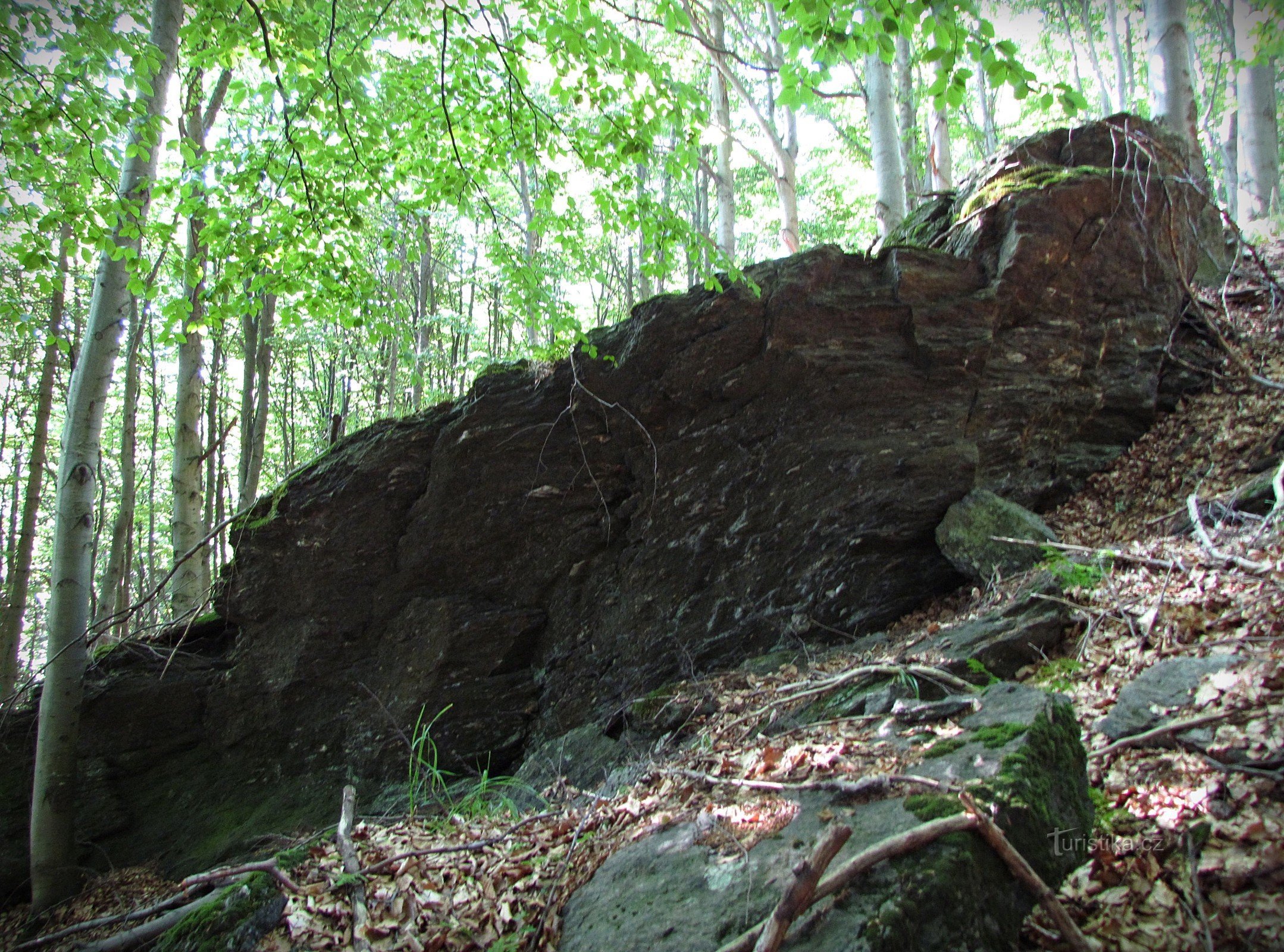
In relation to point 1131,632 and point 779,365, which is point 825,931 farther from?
point 779,365

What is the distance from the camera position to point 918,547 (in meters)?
6.33

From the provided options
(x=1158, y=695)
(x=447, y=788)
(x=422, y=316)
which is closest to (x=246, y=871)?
(x=447, y=788)

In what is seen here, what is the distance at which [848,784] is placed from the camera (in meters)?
2.70

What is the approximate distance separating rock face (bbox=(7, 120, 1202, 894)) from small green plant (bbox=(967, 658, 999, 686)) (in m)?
1.96

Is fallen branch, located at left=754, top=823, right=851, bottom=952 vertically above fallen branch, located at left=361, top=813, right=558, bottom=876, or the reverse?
fallen branch, located at left=754, top=823, right=851, bottom=952

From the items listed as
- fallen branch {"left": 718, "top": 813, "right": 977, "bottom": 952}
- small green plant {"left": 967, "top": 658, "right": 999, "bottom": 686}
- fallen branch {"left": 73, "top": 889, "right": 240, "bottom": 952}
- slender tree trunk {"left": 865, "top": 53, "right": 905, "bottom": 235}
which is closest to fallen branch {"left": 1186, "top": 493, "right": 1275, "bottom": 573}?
small green plant {"left": 967, "top": 658, "right": 999, "bottom": 686}

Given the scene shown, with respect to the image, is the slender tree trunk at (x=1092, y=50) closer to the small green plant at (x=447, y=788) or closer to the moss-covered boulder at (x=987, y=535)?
the moss-covered boulder at (x=987, y=535)

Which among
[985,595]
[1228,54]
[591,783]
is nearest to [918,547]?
[985,595]

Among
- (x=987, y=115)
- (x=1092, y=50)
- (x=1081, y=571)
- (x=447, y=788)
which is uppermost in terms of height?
(x=1092, y=50)

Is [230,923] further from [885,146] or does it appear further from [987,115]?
[987,115]

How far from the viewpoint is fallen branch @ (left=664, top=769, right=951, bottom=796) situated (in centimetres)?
258

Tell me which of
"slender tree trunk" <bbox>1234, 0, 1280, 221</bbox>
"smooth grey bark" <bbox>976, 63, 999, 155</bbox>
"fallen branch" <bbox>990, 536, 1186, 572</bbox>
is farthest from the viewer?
"smooth grey bark" <bbox>976, 63, 999, 155</bbox>

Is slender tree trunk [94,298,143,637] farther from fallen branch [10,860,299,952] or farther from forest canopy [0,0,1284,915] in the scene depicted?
fallen branch [10,860,299,952]

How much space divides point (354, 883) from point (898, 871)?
8.13 ft
